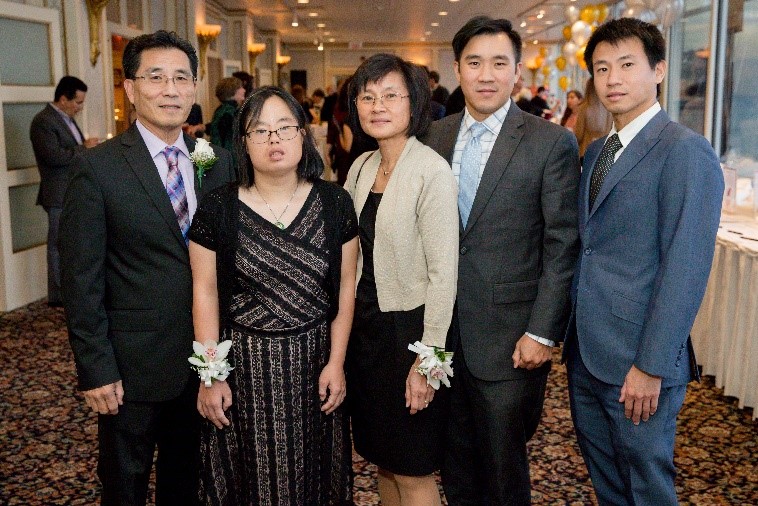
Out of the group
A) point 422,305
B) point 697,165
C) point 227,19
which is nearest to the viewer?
point 697,165

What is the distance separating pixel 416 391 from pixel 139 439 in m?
0.78

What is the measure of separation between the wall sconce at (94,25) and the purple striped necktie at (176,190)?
536 cm

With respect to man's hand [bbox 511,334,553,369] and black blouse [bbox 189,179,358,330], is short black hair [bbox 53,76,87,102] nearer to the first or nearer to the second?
black blouse [bbox 189,179,358,330]

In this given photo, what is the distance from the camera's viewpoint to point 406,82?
2023mm

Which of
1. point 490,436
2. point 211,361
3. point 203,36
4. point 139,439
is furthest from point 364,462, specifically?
point 203,36

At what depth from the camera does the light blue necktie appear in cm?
212

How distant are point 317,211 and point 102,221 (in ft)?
1.83

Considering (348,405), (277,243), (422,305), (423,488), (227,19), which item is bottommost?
(423,488)

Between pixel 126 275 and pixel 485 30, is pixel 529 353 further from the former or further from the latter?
pixel 126 275

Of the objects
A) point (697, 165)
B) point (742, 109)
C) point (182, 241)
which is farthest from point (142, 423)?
point (742, 109)

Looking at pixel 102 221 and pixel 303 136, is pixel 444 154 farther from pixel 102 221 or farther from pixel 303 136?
pixel 102 221

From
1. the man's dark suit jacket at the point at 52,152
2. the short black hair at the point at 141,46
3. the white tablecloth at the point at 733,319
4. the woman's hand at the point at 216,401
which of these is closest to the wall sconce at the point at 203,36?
the man's dark suit jacket at the point at 52,152

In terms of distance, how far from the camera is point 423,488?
217cm

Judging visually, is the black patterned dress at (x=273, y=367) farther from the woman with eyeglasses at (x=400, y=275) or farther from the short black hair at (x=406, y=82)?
the short black hair at (x=406, y=82)
